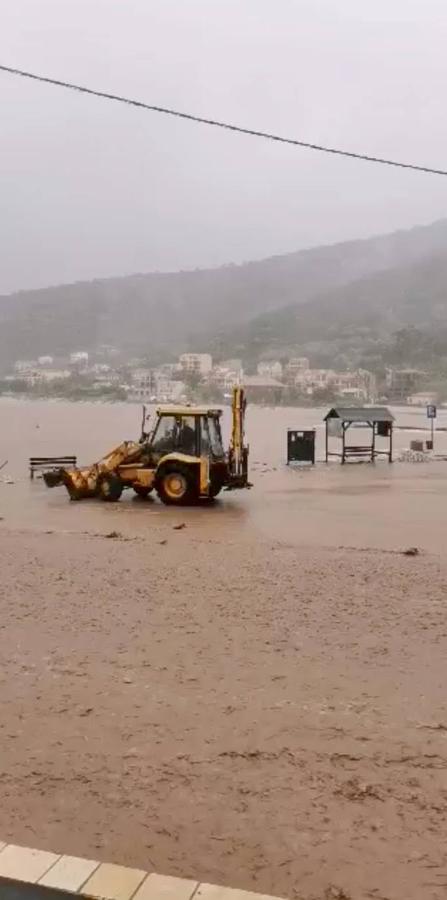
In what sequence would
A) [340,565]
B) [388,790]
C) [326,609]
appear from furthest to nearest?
[340,565]
[326,609]
[388,790]

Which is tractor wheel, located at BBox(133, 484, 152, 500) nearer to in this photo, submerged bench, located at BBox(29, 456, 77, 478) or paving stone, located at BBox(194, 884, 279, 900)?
submerged bench, located at BBox(29, 456, 77, 478)

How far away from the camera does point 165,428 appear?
65.9ft

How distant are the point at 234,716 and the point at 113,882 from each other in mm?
2163

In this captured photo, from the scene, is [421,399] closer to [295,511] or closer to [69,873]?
[295,511]

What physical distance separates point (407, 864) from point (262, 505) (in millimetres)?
16312

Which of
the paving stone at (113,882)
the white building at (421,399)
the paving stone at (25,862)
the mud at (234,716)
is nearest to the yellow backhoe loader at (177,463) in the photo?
the mud at (234,716)

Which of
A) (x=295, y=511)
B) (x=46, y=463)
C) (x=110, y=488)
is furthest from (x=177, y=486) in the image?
(x=46, y=463)

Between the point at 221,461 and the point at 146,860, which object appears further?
the point at 221,461

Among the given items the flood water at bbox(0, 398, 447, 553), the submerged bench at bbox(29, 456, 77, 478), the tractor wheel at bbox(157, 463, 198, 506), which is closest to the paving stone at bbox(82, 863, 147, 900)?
the flood water at bbox(0, 398, 447, 553)

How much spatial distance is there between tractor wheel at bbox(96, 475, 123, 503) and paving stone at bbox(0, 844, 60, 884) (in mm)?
16728

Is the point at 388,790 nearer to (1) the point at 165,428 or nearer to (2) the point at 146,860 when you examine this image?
(2) the point at 146,860

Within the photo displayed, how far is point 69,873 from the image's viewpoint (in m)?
3.30

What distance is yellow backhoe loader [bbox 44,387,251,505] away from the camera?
19.5m

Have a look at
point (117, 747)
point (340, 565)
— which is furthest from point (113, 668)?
point (340, 565)
